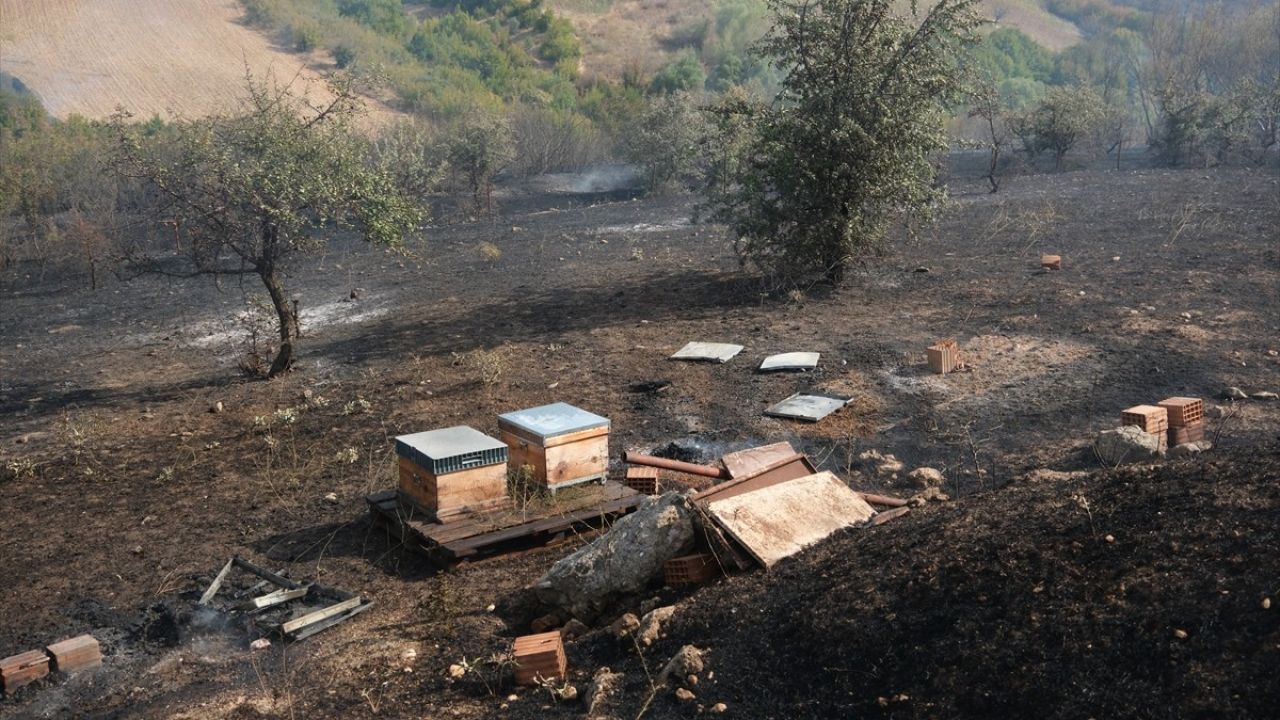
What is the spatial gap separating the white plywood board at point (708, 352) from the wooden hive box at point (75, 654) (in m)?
6.79

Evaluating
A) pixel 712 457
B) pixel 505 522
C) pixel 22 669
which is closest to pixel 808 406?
pixel 712 457

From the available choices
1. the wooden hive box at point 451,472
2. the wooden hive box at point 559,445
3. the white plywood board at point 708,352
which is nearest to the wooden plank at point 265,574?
the wooden hive box at point 451,472

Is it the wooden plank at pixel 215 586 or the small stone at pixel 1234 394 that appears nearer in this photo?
the wooden plank at pixel 215 586

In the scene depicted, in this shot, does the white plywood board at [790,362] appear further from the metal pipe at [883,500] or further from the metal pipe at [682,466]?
the metal pipe at [883,500]

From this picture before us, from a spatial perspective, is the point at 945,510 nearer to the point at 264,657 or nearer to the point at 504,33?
the point at 264,657

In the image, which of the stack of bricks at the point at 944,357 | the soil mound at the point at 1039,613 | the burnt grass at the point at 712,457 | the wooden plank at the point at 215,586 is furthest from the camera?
the stack of bricks at the point at 944,357

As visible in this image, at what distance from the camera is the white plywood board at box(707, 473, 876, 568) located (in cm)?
621

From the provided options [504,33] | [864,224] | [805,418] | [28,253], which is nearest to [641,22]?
[504,33]

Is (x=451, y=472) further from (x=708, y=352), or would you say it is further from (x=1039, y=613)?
(x=708, y=352)

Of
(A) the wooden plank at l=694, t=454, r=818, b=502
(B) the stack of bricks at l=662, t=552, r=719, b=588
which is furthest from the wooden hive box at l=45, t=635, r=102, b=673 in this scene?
(A) the wooden plank at l=694, t=454, r=818, b=502

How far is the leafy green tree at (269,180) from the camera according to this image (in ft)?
37.4

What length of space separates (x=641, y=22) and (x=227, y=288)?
190 feet

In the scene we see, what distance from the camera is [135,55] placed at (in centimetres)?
5409

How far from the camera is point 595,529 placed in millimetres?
7664
